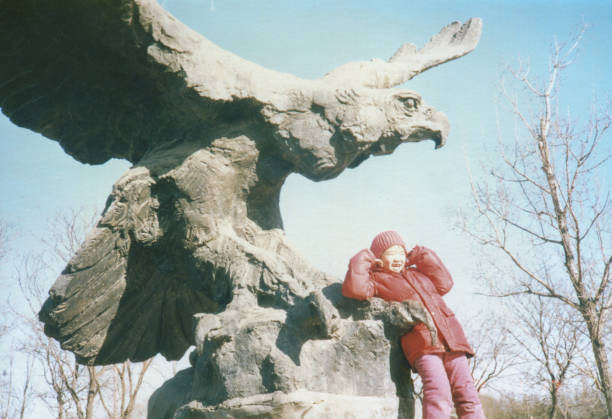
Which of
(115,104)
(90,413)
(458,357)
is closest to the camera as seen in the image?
(458,357)

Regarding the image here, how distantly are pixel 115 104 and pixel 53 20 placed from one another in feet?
2.34

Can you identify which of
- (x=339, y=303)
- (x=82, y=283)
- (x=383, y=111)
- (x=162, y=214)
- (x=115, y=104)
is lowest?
(x=339, y=303)

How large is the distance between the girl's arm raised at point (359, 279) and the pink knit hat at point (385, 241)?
0.68 ft

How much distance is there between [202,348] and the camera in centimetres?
258

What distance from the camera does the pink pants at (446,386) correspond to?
2.55 meters

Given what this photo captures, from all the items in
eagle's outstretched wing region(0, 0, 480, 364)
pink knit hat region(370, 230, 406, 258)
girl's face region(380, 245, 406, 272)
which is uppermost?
eagle's outstretched wing region(0, 0, 480, 364)

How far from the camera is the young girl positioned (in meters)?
2.62

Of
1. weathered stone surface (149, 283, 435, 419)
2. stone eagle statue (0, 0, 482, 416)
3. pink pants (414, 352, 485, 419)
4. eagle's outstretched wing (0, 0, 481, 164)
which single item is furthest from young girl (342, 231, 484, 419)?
eagle's outstretched wing (0, 0, 481, 164)

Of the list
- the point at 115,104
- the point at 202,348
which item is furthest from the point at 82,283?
the point at 115,104

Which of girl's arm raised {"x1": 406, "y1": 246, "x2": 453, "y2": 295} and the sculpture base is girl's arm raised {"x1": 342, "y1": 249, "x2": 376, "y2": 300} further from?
the sculpture base

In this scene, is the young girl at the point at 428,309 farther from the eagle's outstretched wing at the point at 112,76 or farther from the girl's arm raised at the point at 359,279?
the eagle's outstretched wing at the point at 112,76

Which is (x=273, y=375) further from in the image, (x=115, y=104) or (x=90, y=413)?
(x=90, y=413)

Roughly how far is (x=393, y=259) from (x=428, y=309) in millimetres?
389

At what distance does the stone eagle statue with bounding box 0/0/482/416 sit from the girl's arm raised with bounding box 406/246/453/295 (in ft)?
1.78
